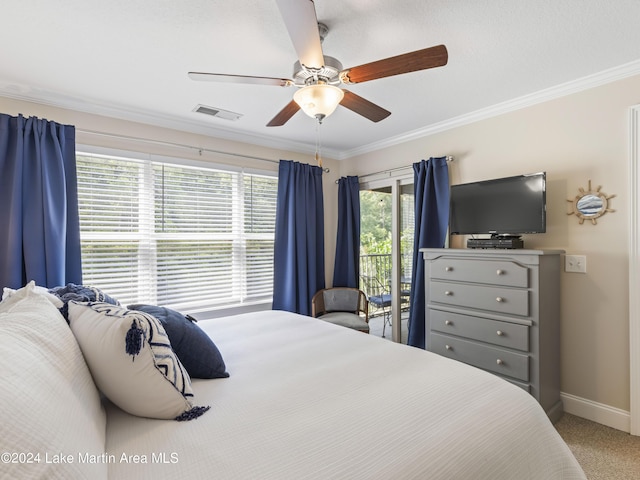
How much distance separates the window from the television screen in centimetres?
208

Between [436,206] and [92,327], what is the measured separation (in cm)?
305

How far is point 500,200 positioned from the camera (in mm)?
2723

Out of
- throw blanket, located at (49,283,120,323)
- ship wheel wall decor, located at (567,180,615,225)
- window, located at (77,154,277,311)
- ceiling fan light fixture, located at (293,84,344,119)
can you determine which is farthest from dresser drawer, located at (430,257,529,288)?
throw blanket, located at (49,283,120,323)

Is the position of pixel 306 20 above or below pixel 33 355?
above

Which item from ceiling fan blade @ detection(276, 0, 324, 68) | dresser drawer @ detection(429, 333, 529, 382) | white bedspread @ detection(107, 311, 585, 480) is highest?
ceiling fan blade @ detection(276, 0, 324, 68)

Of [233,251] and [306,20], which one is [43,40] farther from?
[233,251]

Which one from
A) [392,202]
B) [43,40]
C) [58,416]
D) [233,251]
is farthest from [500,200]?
[43,40]

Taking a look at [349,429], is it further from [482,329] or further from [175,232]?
[175,232]

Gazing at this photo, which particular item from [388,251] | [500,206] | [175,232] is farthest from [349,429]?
[388,251]

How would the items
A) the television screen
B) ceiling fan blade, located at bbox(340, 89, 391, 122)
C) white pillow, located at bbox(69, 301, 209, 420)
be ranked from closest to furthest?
white pillow, located at bbox(69, 301, 209, 420) → ceiling fan blade, located at bbox(340, 89, 391, 122) → the television screen

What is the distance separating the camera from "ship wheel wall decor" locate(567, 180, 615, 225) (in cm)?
238

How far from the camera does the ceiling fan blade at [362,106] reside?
1.97 m

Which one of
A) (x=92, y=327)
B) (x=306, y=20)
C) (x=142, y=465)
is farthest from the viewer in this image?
(x=306, y=20)

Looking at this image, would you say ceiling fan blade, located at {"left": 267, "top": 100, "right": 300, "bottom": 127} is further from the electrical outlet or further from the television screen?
the electrical outlet
